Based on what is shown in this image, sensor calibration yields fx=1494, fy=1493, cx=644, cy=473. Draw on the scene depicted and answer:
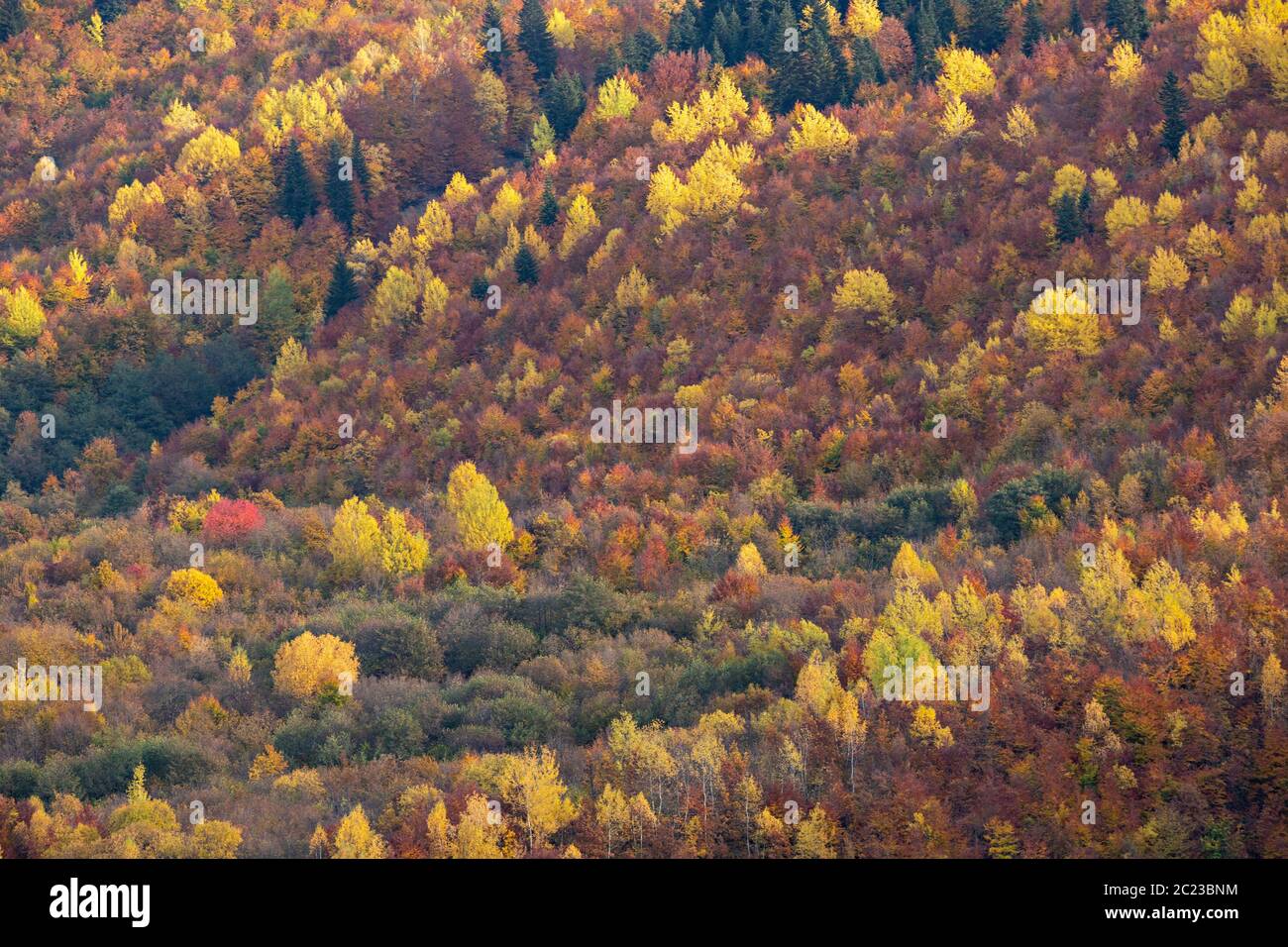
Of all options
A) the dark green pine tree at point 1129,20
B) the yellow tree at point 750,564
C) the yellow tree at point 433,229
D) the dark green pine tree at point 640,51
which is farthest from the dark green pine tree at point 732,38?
the yellow tree at point 750,564

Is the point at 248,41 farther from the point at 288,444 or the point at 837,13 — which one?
the point at 288,444

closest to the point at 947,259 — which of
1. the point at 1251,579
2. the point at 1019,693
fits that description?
the point at 1251,579

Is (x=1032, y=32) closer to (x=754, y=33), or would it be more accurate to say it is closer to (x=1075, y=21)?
(x=1075, y=21)

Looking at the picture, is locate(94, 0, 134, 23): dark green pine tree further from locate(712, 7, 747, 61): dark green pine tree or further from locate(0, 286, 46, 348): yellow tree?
locate(712, 7, 747, 61): dark green pine tree

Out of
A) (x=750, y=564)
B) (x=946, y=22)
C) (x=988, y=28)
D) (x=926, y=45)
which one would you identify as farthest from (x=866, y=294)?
(x=946, y=22)

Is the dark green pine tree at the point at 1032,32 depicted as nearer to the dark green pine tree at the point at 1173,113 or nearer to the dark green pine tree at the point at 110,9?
the dark green pine tree at the point at 1173,113

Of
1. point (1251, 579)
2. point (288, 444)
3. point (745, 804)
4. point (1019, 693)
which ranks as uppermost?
point (288, 444)
